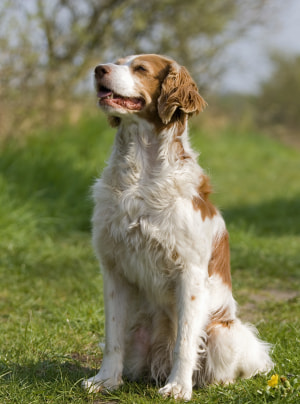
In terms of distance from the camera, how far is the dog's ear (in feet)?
9.12

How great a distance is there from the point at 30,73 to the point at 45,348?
17.1 feet

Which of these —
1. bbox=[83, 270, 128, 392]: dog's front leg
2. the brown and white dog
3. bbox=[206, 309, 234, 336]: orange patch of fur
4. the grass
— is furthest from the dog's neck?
bbox=[206, 309, 234, 336]: orange patch of fur

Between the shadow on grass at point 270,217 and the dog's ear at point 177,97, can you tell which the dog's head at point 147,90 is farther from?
the shadow on grass at point 270,217

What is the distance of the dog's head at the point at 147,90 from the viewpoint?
2721 mm

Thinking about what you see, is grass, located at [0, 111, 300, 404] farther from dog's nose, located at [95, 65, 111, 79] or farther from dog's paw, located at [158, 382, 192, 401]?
dog's nose, located at [95, 65, 111, 79]

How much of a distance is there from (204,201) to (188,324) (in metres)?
0.56

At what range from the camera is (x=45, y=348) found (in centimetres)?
326

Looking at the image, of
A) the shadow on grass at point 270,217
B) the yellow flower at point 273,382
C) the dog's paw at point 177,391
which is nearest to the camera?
the yellow flower at point 273,382

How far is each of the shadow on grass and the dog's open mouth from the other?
13.8ft

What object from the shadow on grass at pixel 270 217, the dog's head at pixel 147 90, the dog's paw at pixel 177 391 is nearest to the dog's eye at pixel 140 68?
the dog's head at pixel 147 90

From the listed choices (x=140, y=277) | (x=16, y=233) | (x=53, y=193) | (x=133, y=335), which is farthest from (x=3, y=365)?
(x=53, y=193)

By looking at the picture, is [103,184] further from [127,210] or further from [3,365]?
[3,365]

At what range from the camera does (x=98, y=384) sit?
9.04ft

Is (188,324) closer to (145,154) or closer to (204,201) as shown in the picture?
(204,201)
